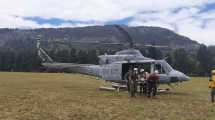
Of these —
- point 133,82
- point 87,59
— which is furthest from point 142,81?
point 87,59

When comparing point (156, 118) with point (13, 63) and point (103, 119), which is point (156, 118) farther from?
point (13, 63)

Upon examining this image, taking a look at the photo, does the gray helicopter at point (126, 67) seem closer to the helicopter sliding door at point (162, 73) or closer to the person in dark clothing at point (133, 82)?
the helicopter sliding door at point (162, 73)

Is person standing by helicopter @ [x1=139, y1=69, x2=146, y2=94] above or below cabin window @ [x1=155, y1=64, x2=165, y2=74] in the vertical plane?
below

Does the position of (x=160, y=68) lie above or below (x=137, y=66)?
below

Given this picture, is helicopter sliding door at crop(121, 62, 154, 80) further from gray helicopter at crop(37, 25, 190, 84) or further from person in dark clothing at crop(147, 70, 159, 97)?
person in dark clothing at crop(147, 70, 159, 97)

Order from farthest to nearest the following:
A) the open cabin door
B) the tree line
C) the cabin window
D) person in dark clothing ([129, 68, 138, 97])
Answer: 1. the tree line
2. the open cabin door
3. the cabin window
4. person in dark clothing ([129, 68, 138, 97])

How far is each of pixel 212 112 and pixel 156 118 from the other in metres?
3.30

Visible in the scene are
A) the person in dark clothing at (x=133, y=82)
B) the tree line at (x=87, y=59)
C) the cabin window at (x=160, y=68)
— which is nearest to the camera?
the person in dark clothing at (x=133, y=82)

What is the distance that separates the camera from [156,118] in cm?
1700

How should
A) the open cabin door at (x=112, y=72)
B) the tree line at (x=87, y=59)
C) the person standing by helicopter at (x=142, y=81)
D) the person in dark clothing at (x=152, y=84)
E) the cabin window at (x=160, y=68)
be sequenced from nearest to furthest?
the person in dark clothing at (x=152, y=84), the person standing by helicopter at (x=142, y=81), the cabin window at (x=160, y=68), the open cabin door at (x=112, y=72), the tree line at (x=87, y=59)

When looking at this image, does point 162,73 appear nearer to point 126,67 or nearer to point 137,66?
point 137,66

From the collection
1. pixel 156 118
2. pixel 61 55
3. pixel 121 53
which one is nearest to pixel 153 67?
pixel 121 53

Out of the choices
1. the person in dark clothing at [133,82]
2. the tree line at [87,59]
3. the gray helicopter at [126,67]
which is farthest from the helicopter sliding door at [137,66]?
the tree line at [87,59]

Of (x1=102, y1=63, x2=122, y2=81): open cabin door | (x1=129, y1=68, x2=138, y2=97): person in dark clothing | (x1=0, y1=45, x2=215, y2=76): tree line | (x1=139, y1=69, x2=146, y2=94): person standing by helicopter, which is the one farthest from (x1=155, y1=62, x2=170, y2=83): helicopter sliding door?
(x1=0, y1=45, x2=215, y2=76): tree line
